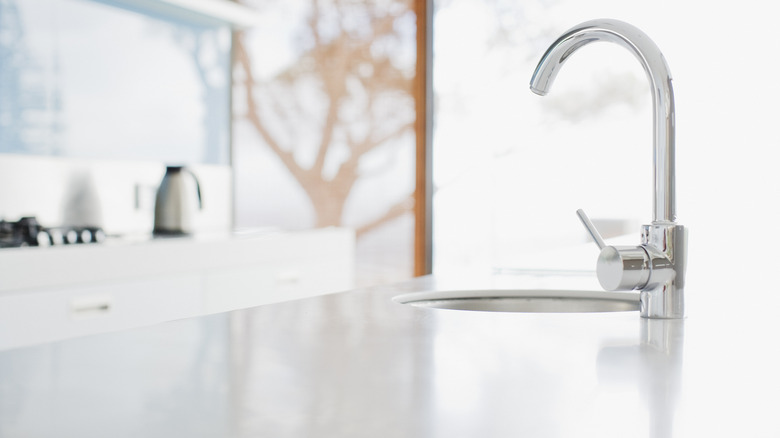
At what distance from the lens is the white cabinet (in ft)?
7.12

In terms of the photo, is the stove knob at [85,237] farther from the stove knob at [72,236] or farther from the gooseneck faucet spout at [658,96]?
the gooseneck faucet spout at [658,96]

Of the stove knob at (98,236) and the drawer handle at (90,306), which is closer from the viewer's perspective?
the drawer handle at (90,306)

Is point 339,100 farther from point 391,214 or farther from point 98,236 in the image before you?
point 98,236

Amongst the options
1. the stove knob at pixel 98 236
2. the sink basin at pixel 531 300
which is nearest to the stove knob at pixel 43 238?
the stove knob at pixel 98 236

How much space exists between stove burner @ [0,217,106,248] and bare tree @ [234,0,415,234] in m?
1.65

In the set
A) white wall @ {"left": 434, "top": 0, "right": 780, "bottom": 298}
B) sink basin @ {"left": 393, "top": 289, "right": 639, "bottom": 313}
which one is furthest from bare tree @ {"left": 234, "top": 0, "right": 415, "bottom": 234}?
sink basin @ {"left": 393, "top": 289, "right": 639, "bottom": 313}

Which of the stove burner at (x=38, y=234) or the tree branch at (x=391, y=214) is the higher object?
the tree branch at (x=391, y=214)

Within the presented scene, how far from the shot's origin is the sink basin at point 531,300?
125cm

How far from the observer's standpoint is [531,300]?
4.29 ft

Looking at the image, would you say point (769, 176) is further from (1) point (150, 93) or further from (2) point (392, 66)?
(1) point (150, 93)

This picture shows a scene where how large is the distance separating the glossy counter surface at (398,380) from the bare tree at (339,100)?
11.3ft

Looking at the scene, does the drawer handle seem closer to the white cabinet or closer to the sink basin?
the white cabinet

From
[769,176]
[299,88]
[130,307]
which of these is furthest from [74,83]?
[769,176]

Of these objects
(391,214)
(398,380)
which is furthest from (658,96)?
(391,214)
